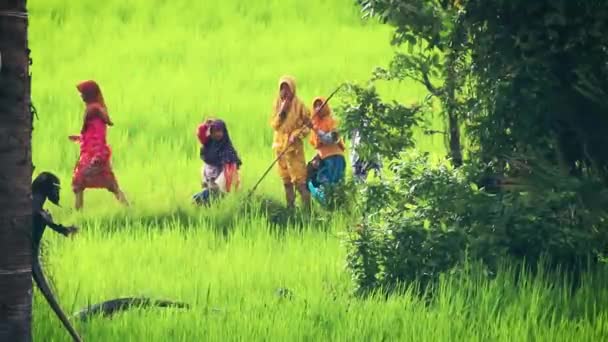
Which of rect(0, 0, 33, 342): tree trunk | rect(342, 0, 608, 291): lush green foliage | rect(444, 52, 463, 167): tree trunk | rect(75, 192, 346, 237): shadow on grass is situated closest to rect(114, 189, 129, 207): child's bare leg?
rect(75, 192, 346, 237): shadow on grass

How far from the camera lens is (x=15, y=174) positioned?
604 cm

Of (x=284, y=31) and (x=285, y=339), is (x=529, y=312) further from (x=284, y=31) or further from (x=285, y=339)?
(x=284, y=31)

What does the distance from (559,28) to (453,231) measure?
135 cm

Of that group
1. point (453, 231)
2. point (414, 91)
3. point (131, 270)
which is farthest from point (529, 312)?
point (414, 91)

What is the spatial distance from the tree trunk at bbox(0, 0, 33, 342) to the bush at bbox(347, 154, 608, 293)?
2620mm

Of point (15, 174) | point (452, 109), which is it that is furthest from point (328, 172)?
point (15, 174)

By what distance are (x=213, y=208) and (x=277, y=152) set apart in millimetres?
A: 1100

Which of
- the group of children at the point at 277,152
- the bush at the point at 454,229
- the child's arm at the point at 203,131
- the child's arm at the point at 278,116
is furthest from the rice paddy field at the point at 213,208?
the child's arm at the point at 278,116

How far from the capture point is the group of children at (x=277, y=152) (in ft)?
40.9

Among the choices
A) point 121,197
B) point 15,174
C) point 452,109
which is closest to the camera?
point 15,174

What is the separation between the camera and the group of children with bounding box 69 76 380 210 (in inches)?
491

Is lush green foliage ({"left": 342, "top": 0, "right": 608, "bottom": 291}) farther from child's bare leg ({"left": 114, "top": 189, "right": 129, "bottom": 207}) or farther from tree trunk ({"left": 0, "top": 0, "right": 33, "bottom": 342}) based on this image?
child's bare leg ({"left": 114, "top": 189, "right": 129, "bottom": 207})

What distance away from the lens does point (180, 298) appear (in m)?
8.40

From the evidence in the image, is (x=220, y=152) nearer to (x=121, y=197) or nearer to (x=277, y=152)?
(x=277, y=152)
